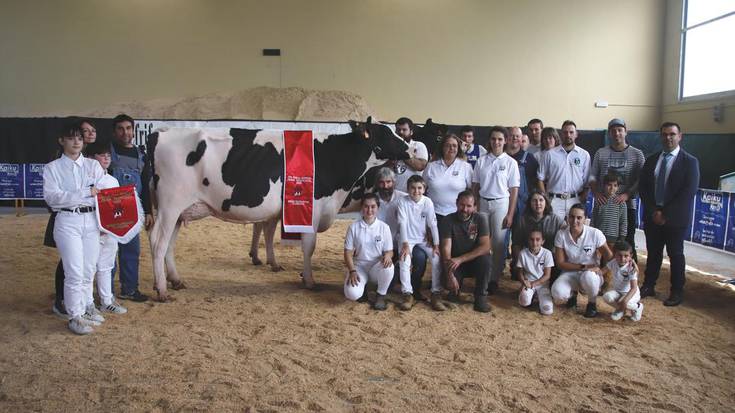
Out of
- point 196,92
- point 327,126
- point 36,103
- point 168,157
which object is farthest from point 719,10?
point 36,103

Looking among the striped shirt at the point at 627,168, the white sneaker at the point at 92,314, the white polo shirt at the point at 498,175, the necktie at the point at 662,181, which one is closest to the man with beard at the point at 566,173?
the striped shirt at the point at 627,168

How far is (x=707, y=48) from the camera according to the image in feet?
46.3

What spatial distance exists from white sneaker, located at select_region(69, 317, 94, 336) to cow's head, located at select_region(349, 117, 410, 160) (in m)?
3.16

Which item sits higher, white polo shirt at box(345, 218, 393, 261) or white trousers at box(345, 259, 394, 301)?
white polo shirt at box(345, 218, 393, 261)

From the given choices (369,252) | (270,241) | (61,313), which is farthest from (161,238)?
(369,252)

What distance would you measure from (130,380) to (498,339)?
273 centimetres

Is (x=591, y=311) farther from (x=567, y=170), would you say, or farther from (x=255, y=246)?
(x=255, y=246)

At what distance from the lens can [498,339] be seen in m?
4.31

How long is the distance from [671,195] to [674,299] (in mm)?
1061

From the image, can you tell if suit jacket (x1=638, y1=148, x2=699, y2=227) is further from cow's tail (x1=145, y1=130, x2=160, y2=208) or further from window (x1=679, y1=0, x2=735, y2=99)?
window (x1=679, y1=0, x2=735, y2=99)

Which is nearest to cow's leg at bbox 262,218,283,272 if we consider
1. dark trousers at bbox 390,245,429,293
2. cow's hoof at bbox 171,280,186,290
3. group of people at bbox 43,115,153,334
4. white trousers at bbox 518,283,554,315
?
cow's hoof at bbox 171,280,186,290

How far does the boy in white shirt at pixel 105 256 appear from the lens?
4395 mm

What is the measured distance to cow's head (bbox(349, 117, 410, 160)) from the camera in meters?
5.84

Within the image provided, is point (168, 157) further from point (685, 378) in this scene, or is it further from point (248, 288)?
point (685, 378)
